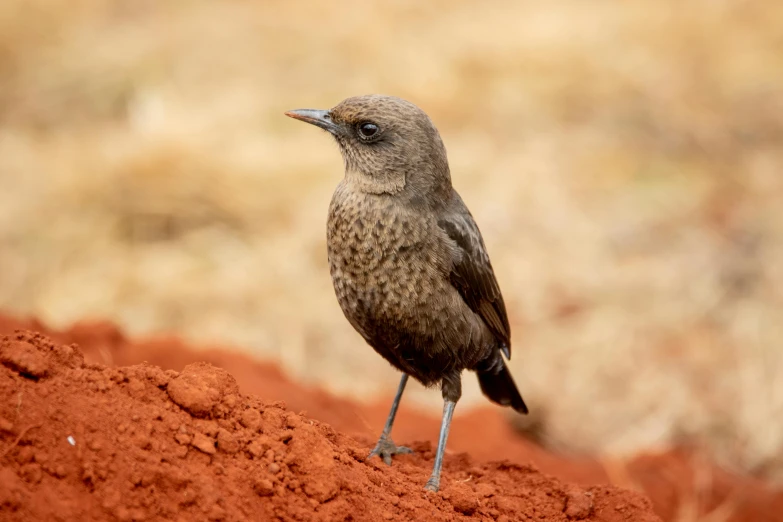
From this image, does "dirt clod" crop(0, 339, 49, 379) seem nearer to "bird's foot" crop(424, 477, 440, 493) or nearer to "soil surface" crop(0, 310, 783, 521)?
"soil surface" crop(0, 310, 783, 521)

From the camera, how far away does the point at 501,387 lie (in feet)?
15.2

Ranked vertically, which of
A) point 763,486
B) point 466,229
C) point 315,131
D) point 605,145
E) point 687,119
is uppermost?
point 687,119

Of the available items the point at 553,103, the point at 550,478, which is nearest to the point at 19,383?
the point at 550,478

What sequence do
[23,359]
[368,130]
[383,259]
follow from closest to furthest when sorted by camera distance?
[23,359] → [383,259] → [368,130]

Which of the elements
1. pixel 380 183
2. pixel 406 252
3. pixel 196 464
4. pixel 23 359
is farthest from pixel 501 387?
pixel 23 359

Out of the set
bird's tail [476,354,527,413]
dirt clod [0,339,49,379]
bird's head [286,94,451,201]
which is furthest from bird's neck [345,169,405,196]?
dirt clod [0,339,49,379]

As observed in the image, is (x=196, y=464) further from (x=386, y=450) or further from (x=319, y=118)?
(x=319, y=118)

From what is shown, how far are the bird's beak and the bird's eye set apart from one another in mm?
112

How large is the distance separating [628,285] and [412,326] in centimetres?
510

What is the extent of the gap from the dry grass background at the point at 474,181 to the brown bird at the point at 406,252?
305 centimetres

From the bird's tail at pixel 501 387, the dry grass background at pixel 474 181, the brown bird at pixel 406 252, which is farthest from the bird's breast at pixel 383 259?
the dry grass background at pixel 474 181

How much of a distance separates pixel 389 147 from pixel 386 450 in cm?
130

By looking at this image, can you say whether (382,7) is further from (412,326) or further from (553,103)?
(412,326)

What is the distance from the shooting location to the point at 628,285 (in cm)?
845
